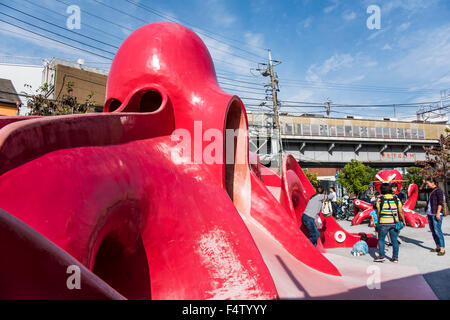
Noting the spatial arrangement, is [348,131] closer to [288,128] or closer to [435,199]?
[288,128]

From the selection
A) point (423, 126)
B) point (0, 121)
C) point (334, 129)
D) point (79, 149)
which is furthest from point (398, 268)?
point (423, 126)

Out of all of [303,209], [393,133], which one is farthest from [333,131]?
[303,209]

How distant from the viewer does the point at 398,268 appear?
5.43m

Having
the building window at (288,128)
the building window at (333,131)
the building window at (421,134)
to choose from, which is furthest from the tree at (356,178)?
the building window at (421,134)

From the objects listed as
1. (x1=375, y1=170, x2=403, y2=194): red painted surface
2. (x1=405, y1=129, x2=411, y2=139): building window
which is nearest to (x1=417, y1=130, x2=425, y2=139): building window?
(x1=405, y1=129, x2=411, y2=139): building window

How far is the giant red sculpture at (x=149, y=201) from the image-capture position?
1995 mm

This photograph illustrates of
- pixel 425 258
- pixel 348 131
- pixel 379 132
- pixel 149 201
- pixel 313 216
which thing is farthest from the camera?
pixel 379 132

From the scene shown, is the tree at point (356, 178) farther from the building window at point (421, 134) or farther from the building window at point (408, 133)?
the building window at point (421, 134)

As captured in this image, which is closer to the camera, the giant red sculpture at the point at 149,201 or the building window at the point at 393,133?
the giant red sculpture at the point at 149,201

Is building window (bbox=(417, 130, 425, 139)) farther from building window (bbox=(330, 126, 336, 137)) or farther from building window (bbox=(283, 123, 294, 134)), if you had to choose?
building window (bbox=(283, 123, 294, 134))

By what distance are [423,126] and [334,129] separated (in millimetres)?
13821

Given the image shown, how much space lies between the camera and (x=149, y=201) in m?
3.58

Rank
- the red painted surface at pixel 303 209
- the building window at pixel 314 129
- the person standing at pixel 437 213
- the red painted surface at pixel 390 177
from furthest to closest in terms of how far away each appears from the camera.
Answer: the building window at pixel 314 129
the red painted surface at pixel 390 177
the red painted surface at pixel 303 209
the person standing at pixel 437 213
